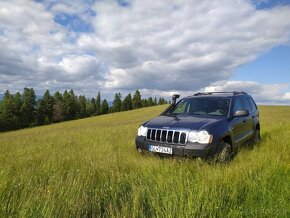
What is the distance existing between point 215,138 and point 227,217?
304 cm

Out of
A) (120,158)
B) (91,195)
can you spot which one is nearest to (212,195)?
(91,195)

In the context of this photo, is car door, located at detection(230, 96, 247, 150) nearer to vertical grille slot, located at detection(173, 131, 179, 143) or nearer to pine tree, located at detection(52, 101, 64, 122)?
vertical grille slot, located at detection(173, 131, 179, 143)

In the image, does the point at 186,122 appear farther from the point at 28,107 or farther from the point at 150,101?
the point at 150,101

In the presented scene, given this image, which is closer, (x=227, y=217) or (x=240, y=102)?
(x=227, y=217)

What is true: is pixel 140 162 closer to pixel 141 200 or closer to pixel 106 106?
pixel 141 200

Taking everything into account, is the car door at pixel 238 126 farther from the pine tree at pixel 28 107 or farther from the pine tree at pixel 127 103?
the pine tree at pixel 127 103

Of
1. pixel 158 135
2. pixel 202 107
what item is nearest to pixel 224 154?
pixel 158 135

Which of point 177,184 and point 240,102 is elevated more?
point 240,102

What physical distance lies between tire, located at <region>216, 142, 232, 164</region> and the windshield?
110 cm

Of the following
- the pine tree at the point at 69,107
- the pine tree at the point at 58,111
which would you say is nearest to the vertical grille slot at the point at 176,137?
the pine tree at the point at 58,111

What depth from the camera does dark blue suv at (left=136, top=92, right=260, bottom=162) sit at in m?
6.00

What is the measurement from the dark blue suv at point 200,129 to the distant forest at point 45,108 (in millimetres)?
80157

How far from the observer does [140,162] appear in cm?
589

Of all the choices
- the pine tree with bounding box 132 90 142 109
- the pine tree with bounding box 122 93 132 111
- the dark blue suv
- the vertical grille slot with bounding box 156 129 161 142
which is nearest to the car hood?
the dark blue suv
